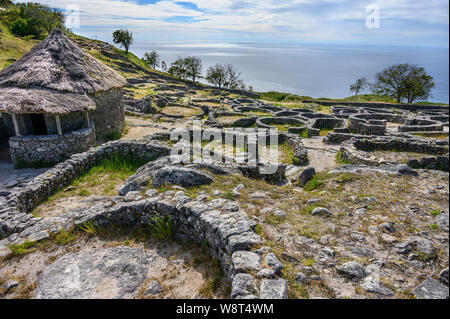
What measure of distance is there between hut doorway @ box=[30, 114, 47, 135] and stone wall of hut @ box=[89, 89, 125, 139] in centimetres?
280

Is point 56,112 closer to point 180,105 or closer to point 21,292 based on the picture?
point 21,292

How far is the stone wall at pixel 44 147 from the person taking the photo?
12.8 metres

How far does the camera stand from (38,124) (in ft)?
49.4

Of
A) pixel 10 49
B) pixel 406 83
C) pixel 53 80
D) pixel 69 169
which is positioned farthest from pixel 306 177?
pixel 10 49

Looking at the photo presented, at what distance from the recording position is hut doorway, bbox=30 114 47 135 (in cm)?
1485

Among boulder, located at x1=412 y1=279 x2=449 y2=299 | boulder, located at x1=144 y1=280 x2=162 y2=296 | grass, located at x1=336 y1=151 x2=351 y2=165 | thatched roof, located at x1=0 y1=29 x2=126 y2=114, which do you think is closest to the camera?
boulder, located at x1=412 y1=279 x2=449 y2=299

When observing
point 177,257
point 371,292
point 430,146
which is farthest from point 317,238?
point 430,146

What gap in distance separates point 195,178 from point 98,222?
2.54 metres

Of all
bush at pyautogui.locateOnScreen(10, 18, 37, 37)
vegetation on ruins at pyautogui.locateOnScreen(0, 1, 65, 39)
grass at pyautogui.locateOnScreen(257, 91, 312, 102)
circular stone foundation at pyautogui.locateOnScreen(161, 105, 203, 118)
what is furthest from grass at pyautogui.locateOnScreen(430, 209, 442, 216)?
bush at pyautogui.locateOnScreen(10, 18, 37, 37)

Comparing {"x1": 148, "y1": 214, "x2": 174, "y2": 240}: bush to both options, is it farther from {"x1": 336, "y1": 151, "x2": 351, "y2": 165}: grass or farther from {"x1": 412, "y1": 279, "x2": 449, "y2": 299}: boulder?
{"x1": 336, "y1": 151, "x2": 351, "y2": 165}: grass

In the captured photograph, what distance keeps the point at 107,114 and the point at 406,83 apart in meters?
53.1

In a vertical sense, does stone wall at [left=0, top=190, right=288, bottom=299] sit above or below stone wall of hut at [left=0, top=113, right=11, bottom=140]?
below

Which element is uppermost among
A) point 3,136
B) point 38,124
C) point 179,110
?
point 179,110

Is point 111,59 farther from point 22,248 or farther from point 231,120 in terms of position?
point 22,248
